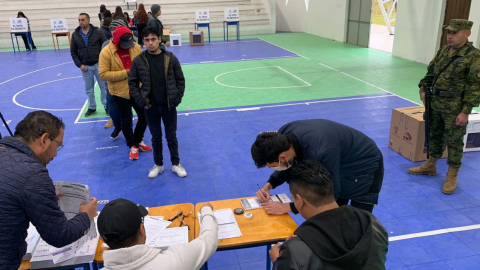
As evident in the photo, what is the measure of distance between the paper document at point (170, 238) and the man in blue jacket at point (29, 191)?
0.53m

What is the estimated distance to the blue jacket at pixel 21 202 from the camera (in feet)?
7.11

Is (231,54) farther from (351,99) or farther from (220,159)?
(220,159)

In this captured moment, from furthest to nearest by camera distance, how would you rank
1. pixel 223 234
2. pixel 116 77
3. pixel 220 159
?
pixel 220 159, pixel 116 77, pixel 223 234

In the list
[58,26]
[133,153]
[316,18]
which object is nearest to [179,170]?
[133,153]

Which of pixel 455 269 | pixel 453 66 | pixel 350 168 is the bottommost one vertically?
pixel 455 269

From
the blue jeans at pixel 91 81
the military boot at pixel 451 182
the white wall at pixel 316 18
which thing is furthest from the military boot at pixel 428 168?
the white wall at pixel 316 18

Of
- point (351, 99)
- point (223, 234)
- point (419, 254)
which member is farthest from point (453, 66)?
point (351, 99)

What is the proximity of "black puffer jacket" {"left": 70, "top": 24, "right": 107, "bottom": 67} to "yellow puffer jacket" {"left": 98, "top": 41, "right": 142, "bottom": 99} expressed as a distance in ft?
6.32

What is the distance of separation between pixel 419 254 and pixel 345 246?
2510 millimetres

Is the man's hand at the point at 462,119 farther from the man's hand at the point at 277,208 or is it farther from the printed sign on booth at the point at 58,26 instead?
the printed sign on booth at the point at 58,26

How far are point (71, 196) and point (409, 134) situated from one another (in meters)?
4.97

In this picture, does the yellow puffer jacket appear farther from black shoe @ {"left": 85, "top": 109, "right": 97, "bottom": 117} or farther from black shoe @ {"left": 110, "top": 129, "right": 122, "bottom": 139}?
black shoe @ {"left": 85, "top": 109, "right": 97, "bottom": 117}

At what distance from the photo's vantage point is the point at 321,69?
12133 mm

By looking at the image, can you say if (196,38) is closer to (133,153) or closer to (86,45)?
(86,45)
